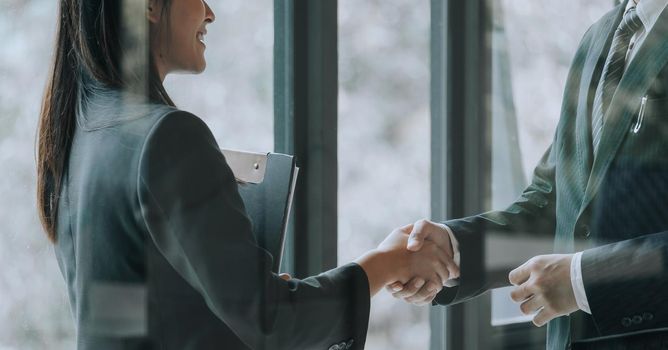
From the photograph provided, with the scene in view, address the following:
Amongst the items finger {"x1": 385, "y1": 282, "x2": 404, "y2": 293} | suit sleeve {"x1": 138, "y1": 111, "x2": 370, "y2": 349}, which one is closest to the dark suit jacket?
suit sleeve {"x1": 138, "y1": 111, "x2": 370, "y2": 349}

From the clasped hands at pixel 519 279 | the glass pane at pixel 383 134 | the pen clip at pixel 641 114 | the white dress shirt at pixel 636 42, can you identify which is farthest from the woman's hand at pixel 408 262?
the pen clip at pixel 641 114

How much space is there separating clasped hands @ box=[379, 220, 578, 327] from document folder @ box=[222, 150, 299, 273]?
0.26 meters

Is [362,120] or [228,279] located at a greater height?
[362,120]

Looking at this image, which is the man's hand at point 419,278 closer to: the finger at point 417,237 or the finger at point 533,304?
the finger at point 417,237

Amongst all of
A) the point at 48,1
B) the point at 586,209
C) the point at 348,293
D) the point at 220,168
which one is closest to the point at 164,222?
the point at 220,168

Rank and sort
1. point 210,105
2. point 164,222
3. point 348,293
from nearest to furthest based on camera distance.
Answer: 1. point 164,222
2. point 348,293
3. point 210,105

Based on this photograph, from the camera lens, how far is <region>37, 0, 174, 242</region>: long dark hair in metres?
0.67

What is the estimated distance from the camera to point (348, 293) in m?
0.77

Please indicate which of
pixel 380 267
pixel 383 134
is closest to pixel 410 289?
pixel 380 267

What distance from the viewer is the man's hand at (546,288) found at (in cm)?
87

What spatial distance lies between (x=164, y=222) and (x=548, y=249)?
0.56 metres

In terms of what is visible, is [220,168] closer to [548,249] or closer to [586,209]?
[586,209]

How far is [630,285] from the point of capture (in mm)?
794

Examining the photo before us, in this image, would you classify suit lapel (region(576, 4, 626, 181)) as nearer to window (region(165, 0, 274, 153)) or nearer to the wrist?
the wrist
